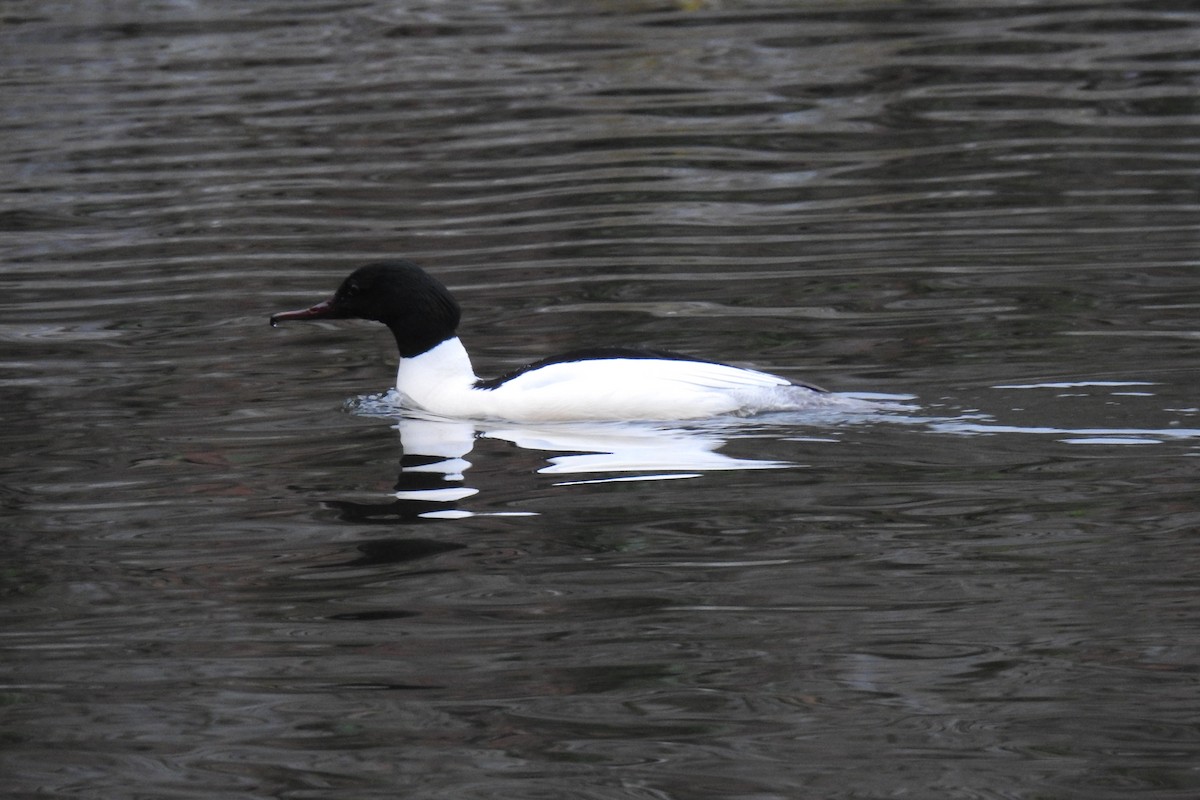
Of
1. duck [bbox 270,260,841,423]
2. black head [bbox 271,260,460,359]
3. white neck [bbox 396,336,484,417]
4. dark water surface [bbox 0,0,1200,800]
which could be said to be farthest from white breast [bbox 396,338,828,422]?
black head [bbox 271,260,460,359]

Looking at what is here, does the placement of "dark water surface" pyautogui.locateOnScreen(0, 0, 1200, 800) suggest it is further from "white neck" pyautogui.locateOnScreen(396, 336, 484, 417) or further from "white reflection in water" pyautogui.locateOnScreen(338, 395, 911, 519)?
"white neck" pyautogui.locateOnScreen(396, 336, 484, 417)

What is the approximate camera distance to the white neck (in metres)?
7.77

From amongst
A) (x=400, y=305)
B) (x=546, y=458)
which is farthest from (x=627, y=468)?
(x=400, y=305)

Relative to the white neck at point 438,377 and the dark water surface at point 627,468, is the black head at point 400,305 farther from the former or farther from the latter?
the dark water surface at point 627,468

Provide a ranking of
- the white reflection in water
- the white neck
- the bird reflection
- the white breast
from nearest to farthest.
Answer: the bird reflection → the white reflection in water → the white breast → the white neck

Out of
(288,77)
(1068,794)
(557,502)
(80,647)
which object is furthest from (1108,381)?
(288,77)

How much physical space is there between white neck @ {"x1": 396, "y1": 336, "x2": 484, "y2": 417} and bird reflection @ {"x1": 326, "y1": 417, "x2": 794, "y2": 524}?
0.10 meters

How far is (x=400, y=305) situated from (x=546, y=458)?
1.40m

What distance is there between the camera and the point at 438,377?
7.86 meters

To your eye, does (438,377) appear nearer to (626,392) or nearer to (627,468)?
(626,392)

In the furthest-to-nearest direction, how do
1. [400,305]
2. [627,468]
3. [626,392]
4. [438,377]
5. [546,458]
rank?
[400,305]
[438,377]
[626,392]
[546,458]
[627,468]

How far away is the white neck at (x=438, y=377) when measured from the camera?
7770 millimetres

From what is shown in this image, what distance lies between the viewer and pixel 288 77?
17.4m

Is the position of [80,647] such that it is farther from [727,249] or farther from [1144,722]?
[727,249]
